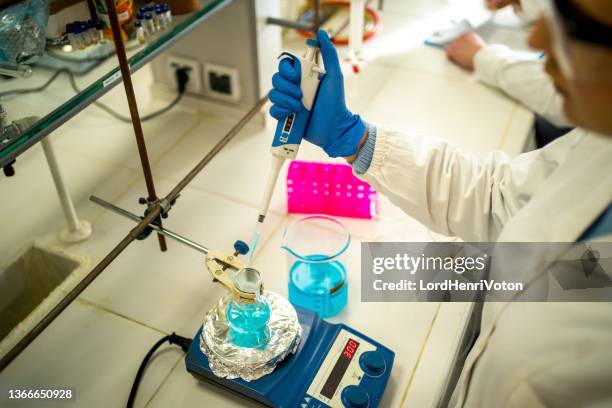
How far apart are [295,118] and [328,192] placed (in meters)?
0.35

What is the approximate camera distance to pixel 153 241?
1306mm

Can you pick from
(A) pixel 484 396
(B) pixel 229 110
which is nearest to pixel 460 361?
(A) pixel 484 396

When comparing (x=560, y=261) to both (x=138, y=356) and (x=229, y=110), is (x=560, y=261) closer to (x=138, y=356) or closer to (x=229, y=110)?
(x=138, y=356)

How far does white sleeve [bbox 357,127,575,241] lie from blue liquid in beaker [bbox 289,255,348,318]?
217 mm

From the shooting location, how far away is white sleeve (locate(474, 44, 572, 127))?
5.32 feet

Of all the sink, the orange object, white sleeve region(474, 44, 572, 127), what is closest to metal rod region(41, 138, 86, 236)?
the sink

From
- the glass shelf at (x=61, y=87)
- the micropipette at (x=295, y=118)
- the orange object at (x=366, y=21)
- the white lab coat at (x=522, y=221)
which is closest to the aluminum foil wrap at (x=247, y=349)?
the micropipette at (x=295, y=118)

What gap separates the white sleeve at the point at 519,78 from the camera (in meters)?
1.62

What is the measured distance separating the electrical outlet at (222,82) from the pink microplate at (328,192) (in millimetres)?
406

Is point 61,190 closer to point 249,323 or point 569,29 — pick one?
point 249,323

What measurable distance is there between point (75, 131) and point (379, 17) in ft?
4.16

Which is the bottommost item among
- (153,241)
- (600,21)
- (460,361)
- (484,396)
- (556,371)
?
(460,361)

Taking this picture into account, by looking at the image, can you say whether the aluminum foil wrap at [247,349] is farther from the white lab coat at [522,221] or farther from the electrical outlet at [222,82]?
the electrical outlet at [222,82]

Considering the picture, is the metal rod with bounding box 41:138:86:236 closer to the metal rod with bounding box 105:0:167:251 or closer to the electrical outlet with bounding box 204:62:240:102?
the metal rod with bounding box 105:0:167:251
